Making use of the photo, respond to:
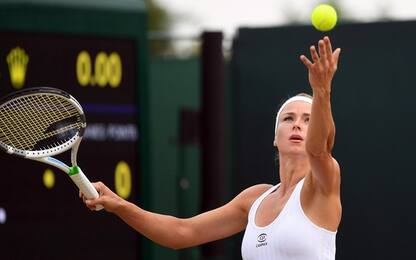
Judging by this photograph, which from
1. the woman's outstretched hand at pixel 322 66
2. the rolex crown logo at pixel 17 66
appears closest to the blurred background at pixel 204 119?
the rolex crown logo at pixel 17 66

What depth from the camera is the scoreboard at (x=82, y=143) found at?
918 cm

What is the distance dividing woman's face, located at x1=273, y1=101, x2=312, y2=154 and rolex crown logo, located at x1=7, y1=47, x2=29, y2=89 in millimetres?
2914

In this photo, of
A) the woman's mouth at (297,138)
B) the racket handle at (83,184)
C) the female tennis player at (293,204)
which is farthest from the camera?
the woman's mouth at (297,138)

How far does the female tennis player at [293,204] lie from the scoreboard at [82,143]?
2.46 meters

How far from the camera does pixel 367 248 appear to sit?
32.0 feet

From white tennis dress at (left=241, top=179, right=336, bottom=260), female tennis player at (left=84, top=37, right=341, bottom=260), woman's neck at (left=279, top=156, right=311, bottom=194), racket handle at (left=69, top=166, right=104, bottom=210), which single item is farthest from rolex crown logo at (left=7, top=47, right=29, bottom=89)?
white tennis dress at (left=241, top=179, right=336, bottom=260)

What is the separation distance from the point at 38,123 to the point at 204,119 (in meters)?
3.01

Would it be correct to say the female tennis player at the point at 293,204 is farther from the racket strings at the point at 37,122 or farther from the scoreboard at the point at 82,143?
the scoreboard at the point at 82,143

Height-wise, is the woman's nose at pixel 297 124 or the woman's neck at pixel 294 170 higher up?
the woman's nose at pixel 297 124

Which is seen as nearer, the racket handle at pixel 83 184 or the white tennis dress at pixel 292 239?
the white tennis dress at pixel 292 239

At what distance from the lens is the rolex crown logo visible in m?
9.14

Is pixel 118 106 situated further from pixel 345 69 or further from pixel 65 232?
pixel 345 69

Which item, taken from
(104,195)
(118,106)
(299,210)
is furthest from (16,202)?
(299,210)

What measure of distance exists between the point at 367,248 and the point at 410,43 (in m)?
1.46
